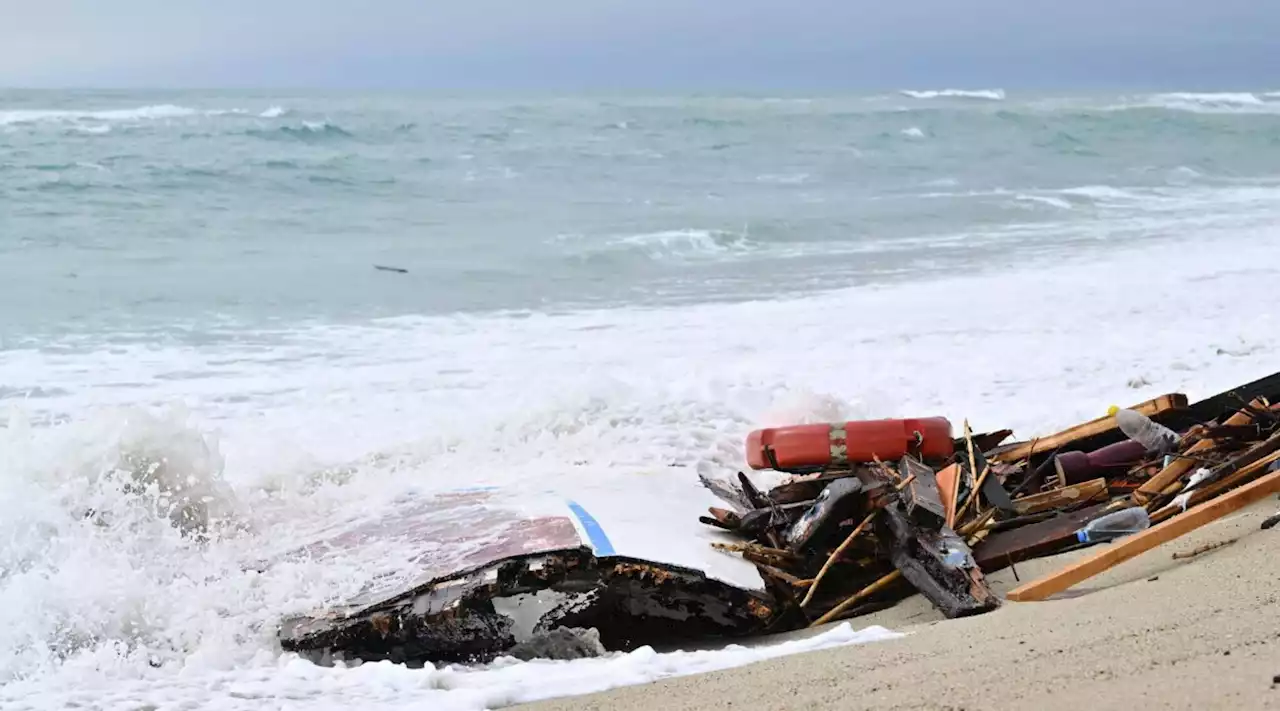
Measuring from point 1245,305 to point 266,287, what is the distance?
11.0 m

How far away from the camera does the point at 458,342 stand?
11477 mm

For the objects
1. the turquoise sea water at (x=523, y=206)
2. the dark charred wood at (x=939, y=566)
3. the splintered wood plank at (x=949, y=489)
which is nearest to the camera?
A: the dark charred wood at (x=939, y=566)

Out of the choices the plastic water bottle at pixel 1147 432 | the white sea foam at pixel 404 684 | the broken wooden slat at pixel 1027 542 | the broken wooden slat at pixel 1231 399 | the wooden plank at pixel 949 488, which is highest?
the broken wooden slat at pixel 1231 399

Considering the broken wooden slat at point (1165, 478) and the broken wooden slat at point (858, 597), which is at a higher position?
the broken wooden slat at point (1165, 478)

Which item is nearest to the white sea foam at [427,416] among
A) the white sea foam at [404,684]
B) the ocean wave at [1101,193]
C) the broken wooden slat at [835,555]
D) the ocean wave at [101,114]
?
the white sea foam at [404,684]

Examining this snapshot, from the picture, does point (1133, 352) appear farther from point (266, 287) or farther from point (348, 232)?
point (348, 232)

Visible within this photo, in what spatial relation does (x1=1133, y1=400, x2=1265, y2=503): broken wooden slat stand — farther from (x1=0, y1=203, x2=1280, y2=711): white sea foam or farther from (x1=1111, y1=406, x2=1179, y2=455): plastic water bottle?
(x1=0, y1=203, x2=1280, y2=711): white sea foam

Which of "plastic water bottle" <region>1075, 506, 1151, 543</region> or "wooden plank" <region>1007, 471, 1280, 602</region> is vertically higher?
"wooden plank" <region>1007, 471, 1280, 602</region>

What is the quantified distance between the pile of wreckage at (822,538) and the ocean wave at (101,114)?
36885mm

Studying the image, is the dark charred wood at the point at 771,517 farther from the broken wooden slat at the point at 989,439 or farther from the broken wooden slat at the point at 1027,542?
the broken wooden slat at the point at 989,439

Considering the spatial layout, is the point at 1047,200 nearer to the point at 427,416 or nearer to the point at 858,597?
the point at 427,416

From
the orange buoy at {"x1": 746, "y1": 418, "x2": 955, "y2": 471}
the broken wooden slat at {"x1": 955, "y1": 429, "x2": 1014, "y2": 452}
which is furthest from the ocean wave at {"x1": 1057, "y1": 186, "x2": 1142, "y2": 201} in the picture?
the orange buoy at {"x1": 746, "y1": 418, "x2": 955, "y2": 471}

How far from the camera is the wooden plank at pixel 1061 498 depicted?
17.8ft

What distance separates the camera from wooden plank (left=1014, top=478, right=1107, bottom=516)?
Result: 5426mm
